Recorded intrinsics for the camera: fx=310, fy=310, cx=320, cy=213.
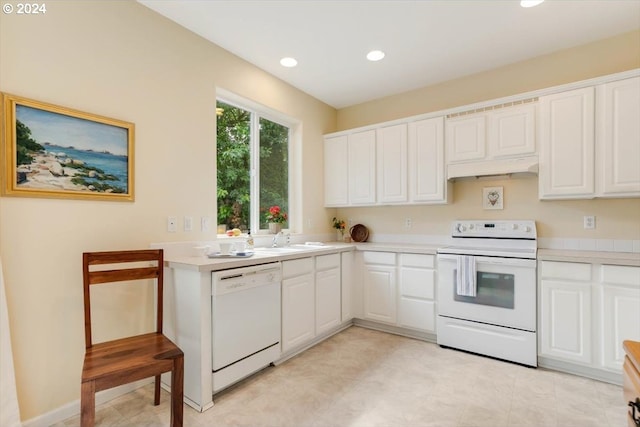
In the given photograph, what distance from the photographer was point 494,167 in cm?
297

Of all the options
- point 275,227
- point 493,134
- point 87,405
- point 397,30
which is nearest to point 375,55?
point 397,30

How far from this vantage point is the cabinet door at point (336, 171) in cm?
401

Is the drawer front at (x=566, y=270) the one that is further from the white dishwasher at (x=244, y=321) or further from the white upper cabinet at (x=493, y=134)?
the white dishwasher at (x=244, y=321)

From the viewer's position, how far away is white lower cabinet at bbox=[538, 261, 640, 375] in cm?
223

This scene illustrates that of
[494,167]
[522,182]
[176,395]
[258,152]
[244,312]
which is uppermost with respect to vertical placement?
[258,152]

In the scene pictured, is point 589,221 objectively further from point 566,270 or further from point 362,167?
point 362,167

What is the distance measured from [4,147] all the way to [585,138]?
4.04 metres

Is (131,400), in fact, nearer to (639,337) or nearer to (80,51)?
(80,51)

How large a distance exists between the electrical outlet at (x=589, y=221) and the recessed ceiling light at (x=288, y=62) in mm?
3104

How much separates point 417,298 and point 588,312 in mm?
1333

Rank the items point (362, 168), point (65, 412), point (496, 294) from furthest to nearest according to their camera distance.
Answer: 1. point (362, 168)
2. point (496, 294)
3. point (65, 412)

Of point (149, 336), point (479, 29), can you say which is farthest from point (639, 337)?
point (149, 336)

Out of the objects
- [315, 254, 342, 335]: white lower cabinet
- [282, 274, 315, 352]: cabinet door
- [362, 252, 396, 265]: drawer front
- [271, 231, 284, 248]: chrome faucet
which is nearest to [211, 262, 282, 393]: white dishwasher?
[282, 274, 315, 352]: cabinet door

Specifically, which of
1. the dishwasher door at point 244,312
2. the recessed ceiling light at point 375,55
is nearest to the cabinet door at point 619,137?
the recessed ceiling light at point 375,55
